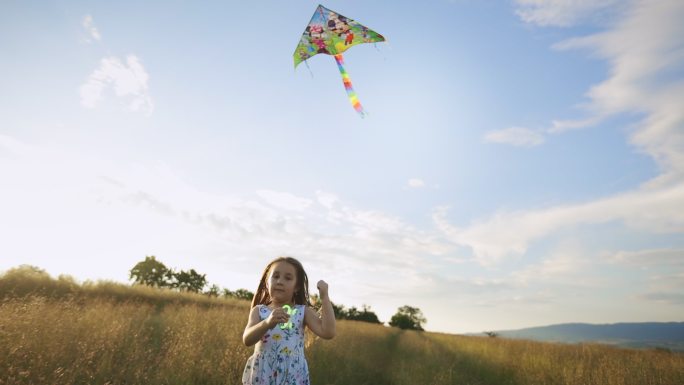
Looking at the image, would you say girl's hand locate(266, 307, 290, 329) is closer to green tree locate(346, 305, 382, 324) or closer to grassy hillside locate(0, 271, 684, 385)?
grassy hillside locate(0, 271, 684, 385)

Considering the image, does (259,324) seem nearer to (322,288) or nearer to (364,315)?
(322,288)

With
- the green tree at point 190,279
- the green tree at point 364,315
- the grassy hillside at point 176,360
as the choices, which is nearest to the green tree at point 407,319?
the green tree at point 364,315

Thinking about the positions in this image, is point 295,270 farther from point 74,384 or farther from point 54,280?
point 54,280

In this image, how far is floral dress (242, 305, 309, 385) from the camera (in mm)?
2533

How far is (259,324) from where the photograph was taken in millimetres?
2451

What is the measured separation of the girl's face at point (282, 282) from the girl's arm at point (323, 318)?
0.20 metres

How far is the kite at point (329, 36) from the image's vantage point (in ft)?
17.6

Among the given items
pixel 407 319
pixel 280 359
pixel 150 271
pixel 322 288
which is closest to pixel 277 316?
pixel 322 288

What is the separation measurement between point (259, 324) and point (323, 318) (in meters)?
0.44

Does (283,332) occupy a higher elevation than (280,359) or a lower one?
higher

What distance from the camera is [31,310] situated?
18.9ft

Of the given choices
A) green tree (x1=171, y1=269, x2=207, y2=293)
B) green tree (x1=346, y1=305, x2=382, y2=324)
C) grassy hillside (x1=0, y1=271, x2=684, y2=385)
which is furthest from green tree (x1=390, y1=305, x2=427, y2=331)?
grassy hillside (x1=0, y1=271, x2=684, y2=385)

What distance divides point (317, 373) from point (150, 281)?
49250 millimetres

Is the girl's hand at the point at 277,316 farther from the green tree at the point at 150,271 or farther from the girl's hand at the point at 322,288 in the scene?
the green tree at the point at 150,271
